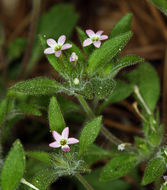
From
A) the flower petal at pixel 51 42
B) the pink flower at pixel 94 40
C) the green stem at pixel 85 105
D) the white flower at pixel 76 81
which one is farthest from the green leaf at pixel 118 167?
the flower petal at pixel 51 42

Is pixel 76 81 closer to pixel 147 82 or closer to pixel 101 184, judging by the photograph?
pixel 147 82

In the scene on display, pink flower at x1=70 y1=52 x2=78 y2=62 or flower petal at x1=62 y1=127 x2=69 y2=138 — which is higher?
pink flower at x1=70 y1=52 x2=78 y2=62

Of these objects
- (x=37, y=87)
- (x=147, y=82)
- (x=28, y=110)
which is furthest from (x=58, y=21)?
(x=37, y=87)

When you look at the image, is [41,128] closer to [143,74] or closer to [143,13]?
[143,74]

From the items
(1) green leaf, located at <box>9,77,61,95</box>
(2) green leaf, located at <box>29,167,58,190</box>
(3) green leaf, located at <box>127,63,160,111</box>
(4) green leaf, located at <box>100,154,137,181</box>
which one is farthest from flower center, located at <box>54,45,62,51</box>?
(3) green leaf, located at <box>127,63,160,111</box>

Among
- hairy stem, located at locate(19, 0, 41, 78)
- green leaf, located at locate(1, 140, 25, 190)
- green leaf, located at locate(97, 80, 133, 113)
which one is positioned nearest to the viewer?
green leaf, located at locate(1, 140, 25, 190)

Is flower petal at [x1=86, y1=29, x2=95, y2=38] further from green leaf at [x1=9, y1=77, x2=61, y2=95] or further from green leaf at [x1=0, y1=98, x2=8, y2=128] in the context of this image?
green leaf at [x1=0, y1=98, x2=8, y2=128]
